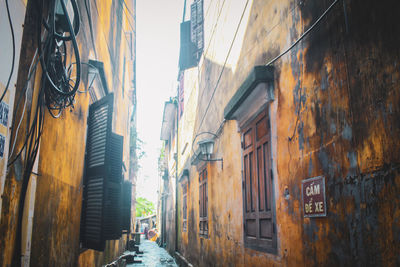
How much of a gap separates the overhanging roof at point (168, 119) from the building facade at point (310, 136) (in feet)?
38.6

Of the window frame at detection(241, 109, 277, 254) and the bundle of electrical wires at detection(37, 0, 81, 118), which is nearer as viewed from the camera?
the bundle of electrical wires at detection(37, 0, 81, 118)

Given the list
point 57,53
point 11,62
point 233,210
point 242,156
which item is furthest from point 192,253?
point 11,62

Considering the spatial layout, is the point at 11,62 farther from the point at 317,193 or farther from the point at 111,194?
the point at 111,194

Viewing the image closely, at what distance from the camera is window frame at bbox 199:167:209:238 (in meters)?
9.22

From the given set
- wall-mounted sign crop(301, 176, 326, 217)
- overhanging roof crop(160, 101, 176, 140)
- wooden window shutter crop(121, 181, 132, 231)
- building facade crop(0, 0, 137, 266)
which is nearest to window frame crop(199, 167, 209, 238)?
building facade crop(0, 0, 137, 266)

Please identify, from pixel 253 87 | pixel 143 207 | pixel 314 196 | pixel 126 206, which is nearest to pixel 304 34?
→ pixel 253 87

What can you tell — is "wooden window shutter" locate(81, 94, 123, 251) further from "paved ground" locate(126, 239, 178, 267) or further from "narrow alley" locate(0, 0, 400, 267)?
"paved ground" locate(126, 239, 178, 267)

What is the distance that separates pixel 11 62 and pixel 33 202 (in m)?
1.48

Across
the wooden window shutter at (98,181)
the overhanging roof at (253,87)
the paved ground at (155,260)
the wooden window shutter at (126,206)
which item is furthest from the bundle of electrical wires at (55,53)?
the paved ground at (155,260)

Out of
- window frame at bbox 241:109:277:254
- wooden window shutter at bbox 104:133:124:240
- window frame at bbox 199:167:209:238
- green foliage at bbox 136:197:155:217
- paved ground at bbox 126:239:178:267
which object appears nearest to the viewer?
window frame at bbox 241:109:277:254

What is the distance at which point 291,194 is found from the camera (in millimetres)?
3816

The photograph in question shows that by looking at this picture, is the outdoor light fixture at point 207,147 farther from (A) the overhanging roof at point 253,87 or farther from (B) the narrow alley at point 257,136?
(A) the overhanging roof at point 253,87

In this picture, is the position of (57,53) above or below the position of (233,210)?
above

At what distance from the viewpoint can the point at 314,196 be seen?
10.7 feet
